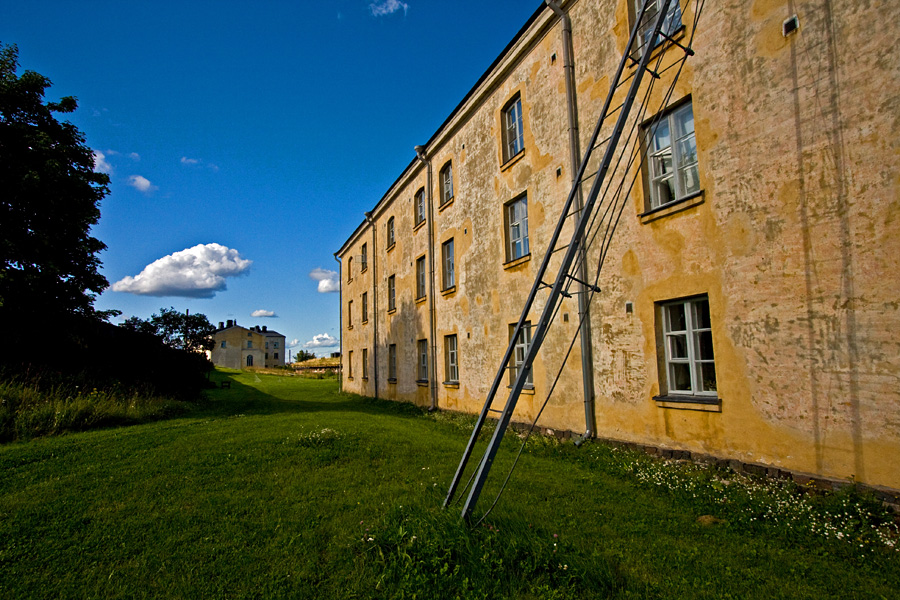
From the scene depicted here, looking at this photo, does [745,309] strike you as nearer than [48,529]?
No

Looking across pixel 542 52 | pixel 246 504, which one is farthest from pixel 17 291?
pixel 542 52

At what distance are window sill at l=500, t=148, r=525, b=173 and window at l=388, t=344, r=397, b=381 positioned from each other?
10.4 m

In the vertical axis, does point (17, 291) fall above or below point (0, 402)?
above

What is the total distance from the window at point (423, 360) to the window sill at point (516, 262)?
21.1 feet

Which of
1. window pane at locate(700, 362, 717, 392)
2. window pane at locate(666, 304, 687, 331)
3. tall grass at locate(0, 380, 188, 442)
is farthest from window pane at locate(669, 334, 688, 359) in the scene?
tall grass at locate(0, 380, 188, 442)

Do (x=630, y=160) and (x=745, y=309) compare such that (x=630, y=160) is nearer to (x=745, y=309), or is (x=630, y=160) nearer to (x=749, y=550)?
(x=745, y=309)

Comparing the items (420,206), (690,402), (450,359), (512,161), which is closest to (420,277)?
(420,206)

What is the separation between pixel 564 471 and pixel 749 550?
306 centimetres

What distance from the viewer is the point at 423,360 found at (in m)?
17.4

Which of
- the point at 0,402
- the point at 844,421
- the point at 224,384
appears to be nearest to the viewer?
the point at 844,421

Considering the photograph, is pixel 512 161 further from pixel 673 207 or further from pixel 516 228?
pixel 673 207

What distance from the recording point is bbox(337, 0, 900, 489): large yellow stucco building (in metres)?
5.15

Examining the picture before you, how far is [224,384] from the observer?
109ft

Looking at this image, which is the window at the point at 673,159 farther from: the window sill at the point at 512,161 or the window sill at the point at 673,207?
the window sill at the point at 512,161
